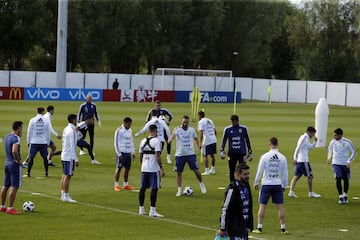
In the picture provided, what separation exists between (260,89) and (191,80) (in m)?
7.13

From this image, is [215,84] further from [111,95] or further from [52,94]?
[52,94]

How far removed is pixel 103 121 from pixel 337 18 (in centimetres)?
5828

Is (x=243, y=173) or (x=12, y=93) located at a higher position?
(x=12, y=93)

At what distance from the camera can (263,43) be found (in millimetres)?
112625

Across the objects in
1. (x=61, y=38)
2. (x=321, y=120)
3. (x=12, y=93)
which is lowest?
(x=321, y=120)

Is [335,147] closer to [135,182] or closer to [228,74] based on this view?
[135,182]

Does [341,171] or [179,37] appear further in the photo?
[179,37]

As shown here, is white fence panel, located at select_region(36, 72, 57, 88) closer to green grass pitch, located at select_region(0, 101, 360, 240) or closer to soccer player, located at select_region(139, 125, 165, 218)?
green grass pitch, located at select_region(0, 101, 360, 240)

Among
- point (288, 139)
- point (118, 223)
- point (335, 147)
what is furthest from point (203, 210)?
point (288, 139)

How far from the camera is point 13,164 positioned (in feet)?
62.0

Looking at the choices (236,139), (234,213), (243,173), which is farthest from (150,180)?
(234,213)

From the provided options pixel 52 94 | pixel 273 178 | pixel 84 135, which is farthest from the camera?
pixel 52 94

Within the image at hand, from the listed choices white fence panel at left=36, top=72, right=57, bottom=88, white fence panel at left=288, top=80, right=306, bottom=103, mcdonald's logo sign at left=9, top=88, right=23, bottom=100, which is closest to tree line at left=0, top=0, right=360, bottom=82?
white fence panel at left=288, top=80, right=306, bottom=103

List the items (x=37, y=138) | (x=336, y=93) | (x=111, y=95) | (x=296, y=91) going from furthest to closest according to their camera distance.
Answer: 1. (x=296, y=91)
2. (x=336, y=93)
3. (x=111, y=95)
4. (x=37, y=138)
